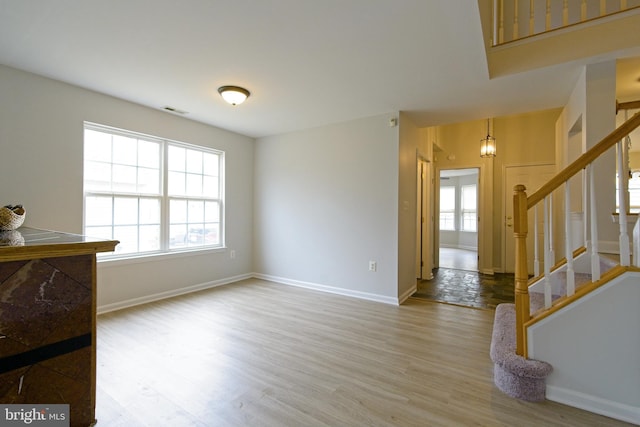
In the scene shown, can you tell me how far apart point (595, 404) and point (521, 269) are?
838 millimetres

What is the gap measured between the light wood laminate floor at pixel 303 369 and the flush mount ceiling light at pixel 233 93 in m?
2.40

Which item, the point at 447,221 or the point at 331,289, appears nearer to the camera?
the point at 331,289

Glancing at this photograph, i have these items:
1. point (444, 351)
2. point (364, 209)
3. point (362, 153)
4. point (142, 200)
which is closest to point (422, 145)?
point (362, 153)

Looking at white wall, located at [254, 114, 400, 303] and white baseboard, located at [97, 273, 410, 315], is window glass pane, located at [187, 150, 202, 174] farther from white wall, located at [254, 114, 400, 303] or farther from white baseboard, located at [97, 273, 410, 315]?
white baseboard, located at [97, 273, 410, 315]

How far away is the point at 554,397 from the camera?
69.5 inches

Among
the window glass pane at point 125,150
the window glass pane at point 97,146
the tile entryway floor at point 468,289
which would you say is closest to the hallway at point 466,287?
the tile entryway floor at point 468,289

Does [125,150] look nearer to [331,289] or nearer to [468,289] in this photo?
[331,289]

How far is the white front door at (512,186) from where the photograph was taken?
5.21m

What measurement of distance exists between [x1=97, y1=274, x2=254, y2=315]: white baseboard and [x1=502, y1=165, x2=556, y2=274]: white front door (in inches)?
197

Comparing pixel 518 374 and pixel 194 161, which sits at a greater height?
pixel 194 161

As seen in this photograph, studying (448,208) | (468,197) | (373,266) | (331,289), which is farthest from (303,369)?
(448,208)

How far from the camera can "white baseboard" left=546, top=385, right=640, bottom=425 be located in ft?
5.23

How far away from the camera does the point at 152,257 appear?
3672 mm

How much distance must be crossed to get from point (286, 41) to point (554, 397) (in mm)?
3068
